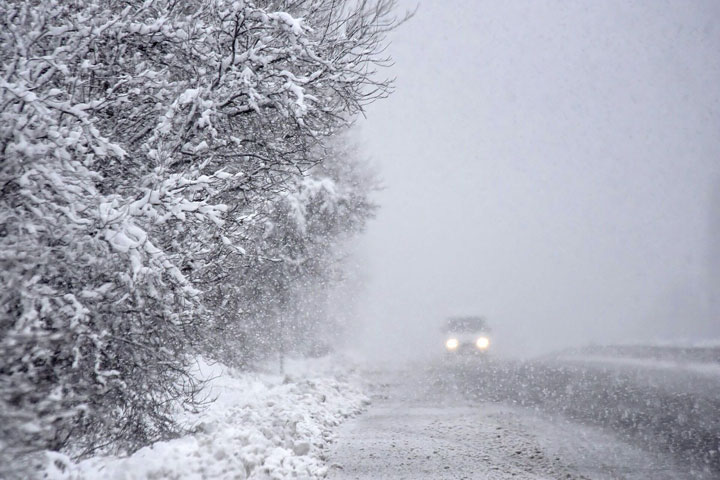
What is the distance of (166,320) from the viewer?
3.96 m

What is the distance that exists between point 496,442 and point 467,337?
12389mm

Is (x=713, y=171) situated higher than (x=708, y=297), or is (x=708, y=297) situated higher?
(x=713, y=171)

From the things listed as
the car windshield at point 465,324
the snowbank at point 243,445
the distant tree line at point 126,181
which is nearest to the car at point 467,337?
the car windshield at point 465,324

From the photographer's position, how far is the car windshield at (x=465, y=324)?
1988 centimetres

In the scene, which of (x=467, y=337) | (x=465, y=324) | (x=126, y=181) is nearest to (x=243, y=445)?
(x=126, y=181)

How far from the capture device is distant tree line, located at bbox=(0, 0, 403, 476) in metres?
3.21

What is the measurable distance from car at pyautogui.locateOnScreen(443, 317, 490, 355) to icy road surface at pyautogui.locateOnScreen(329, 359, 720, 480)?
6.64 m

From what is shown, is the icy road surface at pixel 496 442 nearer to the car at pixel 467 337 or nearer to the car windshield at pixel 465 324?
the car at pixel 467 337

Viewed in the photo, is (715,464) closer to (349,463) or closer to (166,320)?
(349,463)

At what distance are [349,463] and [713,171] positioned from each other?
93.0 metres

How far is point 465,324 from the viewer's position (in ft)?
66.3

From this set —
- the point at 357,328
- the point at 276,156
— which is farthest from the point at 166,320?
the point at 357,328

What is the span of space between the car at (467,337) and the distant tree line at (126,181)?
44.8 ft

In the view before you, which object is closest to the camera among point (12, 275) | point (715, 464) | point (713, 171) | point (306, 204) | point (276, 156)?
point (12, 275)
